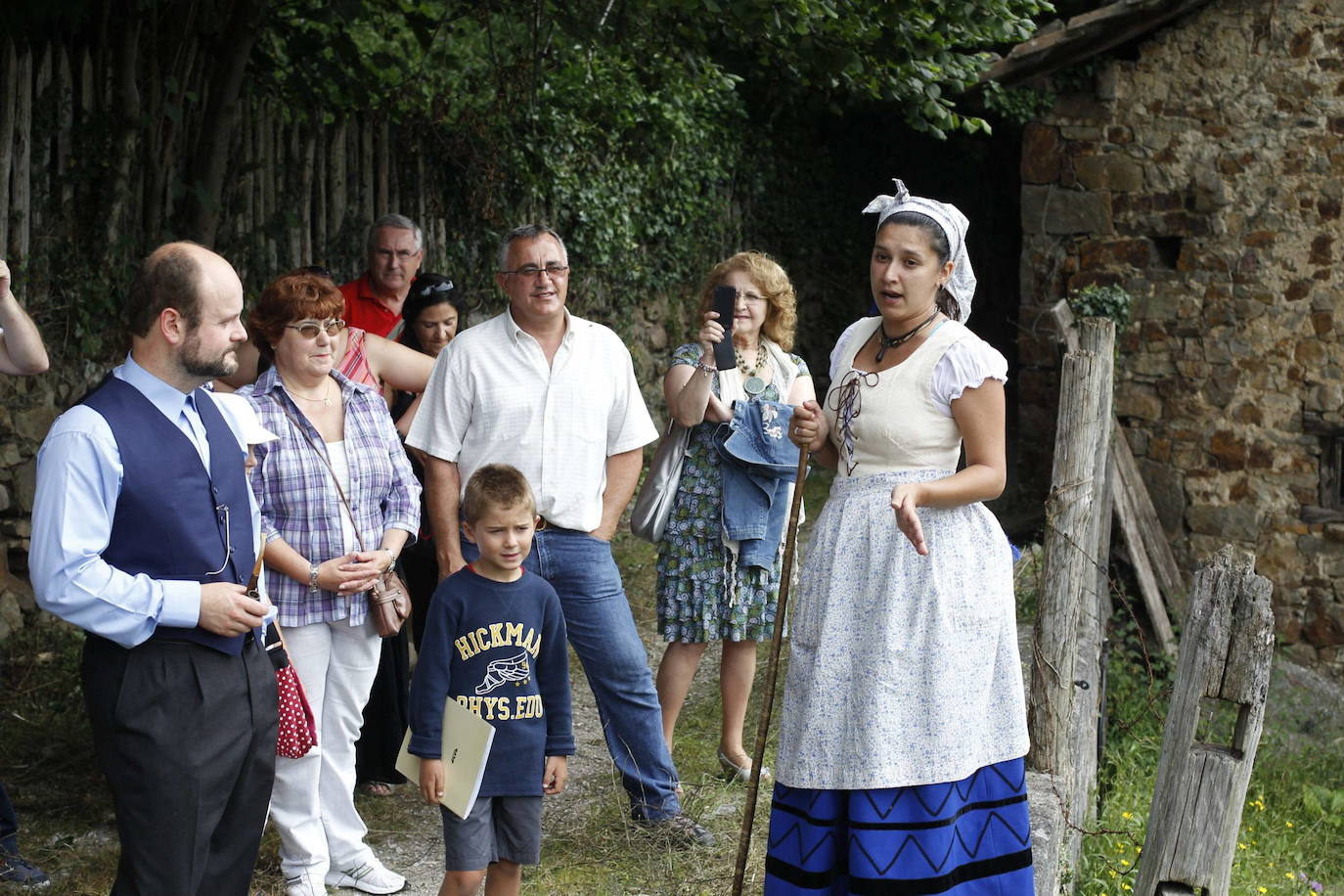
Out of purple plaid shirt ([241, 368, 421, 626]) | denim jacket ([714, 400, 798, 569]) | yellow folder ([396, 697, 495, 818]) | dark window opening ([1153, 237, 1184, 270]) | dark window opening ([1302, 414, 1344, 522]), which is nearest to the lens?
yellow folder ([396, 697, 495, 818])

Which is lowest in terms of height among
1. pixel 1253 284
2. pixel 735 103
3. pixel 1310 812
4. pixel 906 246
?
pixel 1310 812

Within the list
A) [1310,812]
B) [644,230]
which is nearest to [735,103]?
[644,230]

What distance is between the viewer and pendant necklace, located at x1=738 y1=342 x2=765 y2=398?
4.16 meters

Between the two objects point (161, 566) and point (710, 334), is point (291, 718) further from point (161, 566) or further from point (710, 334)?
point (710, 334)

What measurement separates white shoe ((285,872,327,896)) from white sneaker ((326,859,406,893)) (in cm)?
15

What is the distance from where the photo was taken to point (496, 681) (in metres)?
3.10

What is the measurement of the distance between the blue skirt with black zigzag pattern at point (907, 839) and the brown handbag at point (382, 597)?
1179mm

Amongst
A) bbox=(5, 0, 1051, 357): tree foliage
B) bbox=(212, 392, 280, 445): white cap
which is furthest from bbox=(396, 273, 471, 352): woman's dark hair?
bbox=(212, 392, 280, 445): white cap

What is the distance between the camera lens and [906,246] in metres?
2.93

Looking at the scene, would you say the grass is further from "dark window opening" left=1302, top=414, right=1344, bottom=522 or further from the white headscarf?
the white headscarf

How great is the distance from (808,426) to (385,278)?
2.32m

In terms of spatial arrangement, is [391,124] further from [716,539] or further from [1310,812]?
[1310,812]

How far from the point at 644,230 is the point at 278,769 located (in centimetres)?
665

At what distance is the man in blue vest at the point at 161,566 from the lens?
2426 mm
